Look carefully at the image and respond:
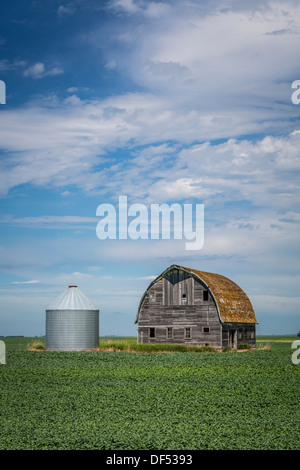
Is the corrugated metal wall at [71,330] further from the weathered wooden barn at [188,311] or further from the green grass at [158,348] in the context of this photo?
the weathered wooden barn at [188,311]

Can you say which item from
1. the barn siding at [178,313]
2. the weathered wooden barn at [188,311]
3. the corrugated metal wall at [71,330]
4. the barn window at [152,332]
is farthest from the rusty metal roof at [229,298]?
the corrugated metal wall at [71,330]

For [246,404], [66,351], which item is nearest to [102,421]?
[246,404]

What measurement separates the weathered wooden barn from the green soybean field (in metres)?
11.2

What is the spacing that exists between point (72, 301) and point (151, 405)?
92.9 ft

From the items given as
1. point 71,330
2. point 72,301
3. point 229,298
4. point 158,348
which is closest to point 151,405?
point 158,348

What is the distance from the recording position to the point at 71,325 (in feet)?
151

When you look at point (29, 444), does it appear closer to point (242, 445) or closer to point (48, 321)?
point (242, 445)

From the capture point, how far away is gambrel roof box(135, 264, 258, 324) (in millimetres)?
46031

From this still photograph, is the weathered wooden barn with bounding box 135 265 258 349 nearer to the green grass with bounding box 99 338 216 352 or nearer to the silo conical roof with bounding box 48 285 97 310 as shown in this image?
the green grass with bounding box 99 338 216 352

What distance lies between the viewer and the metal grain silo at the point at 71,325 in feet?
151
